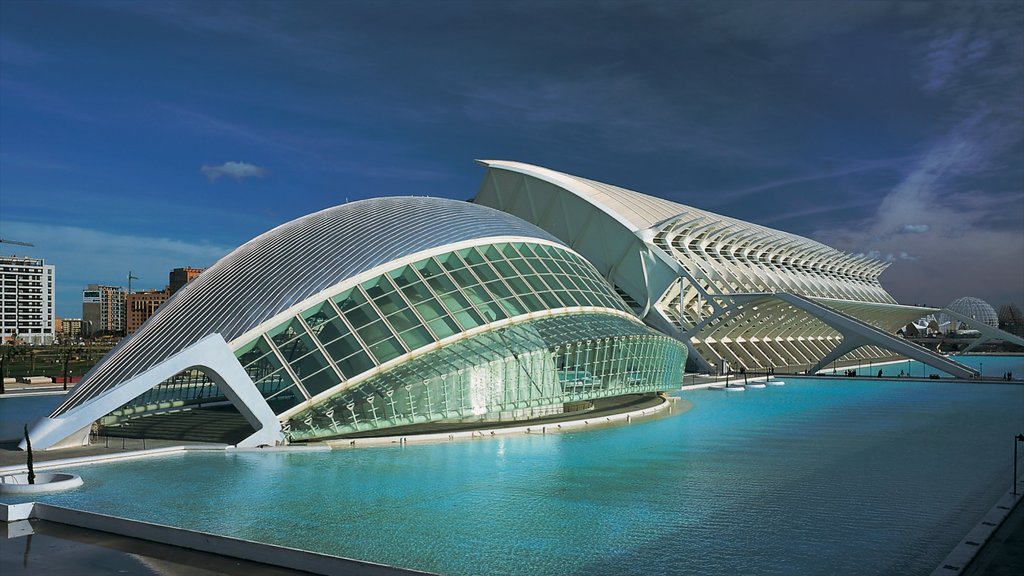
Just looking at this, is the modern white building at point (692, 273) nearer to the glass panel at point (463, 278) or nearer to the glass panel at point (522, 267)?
the glass panel at point (522, 267)

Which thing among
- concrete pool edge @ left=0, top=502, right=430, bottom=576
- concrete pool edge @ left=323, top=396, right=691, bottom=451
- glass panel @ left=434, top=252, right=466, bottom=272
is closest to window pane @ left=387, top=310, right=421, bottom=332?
glass panel @ left=434, top=252, right=466, bottom=272

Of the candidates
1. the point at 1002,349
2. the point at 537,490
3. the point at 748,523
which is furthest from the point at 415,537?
the point at 1002,349

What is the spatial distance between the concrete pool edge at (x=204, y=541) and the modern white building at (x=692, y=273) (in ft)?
162

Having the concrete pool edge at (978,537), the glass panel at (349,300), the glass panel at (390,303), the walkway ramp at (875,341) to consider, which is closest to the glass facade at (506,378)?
the glass panel at (390,303)

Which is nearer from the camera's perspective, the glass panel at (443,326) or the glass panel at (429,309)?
the glass panel at (443,326)

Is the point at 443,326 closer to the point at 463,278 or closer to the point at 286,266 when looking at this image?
the point at 463,278

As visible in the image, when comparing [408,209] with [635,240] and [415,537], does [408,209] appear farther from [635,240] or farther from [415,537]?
[635,240]

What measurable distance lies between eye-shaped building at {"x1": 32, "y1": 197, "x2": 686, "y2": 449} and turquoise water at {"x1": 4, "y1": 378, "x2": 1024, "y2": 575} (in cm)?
195

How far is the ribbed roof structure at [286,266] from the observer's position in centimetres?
2584

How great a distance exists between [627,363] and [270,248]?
14.7 m

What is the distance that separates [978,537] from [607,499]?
676cm

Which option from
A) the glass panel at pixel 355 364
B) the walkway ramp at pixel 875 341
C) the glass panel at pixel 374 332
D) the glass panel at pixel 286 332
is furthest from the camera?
the walkway ramp at pixel 875 341

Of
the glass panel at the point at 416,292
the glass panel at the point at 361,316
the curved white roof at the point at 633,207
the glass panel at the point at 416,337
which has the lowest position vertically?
the glass panel at the point at 416,337

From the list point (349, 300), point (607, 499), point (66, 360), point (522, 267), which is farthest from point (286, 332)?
point (66, 360)
